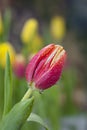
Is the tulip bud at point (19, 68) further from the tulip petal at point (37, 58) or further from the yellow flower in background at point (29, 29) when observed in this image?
the tulip petal at point (37, 58)

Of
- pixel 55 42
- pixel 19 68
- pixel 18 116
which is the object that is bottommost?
pixel 55 42

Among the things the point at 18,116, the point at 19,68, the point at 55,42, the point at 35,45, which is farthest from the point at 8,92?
the point at 55,42

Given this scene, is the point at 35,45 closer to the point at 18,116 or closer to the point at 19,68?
the point at 19,68

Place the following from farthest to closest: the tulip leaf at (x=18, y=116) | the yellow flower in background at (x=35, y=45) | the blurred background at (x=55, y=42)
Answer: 1. the yellow flower in background at (x=35, y=45)
2. the blurred background at (x=55, y=42)
3. the tulip leaf at (x=18, y=116)

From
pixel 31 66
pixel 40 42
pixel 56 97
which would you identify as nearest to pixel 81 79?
pixel 40 42

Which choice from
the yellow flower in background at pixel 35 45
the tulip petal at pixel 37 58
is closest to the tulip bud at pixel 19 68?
the yellow flower in background at pixel 35 45

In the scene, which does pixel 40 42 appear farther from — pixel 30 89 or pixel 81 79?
pixel 81 79

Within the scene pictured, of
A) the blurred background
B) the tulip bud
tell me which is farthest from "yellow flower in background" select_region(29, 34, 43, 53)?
the tulip bud
